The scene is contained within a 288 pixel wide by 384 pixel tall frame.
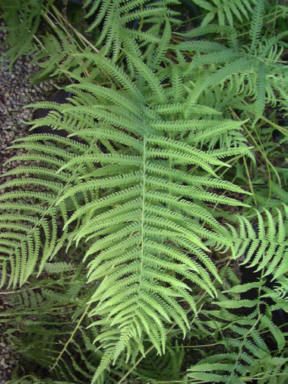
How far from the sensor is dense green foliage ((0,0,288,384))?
4.07 feet

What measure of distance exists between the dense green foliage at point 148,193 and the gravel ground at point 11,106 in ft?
0.17

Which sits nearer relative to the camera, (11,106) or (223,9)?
(223,9)

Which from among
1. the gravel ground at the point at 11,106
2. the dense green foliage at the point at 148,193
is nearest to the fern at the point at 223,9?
the dense green foliage at the point at 148,193

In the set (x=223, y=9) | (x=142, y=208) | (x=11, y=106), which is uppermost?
(x=223, y=9)

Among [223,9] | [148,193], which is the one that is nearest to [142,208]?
[148,193]

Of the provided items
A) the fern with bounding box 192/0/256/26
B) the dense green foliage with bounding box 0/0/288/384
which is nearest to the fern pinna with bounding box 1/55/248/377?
the dense green foliage with bounding box 0/0/288/384

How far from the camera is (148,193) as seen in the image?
1240mm

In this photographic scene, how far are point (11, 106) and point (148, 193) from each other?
79 cm

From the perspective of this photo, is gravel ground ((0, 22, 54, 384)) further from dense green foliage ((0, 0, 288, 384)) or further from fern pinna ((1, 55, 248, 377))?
fern pinna ((1, 55, 248, 377))

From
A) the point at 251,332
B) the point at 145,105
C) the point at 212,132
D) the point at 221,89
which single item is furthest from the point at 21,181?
the point at 251,332

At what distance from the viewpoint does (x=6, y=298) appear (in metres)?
1.79

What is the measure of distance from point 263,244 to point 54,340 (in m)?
0.89

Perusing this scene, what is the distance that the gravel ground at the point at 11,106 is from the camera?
177cm

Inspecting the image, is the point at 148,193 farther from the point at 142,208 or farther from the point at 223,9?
the point at 223,9
